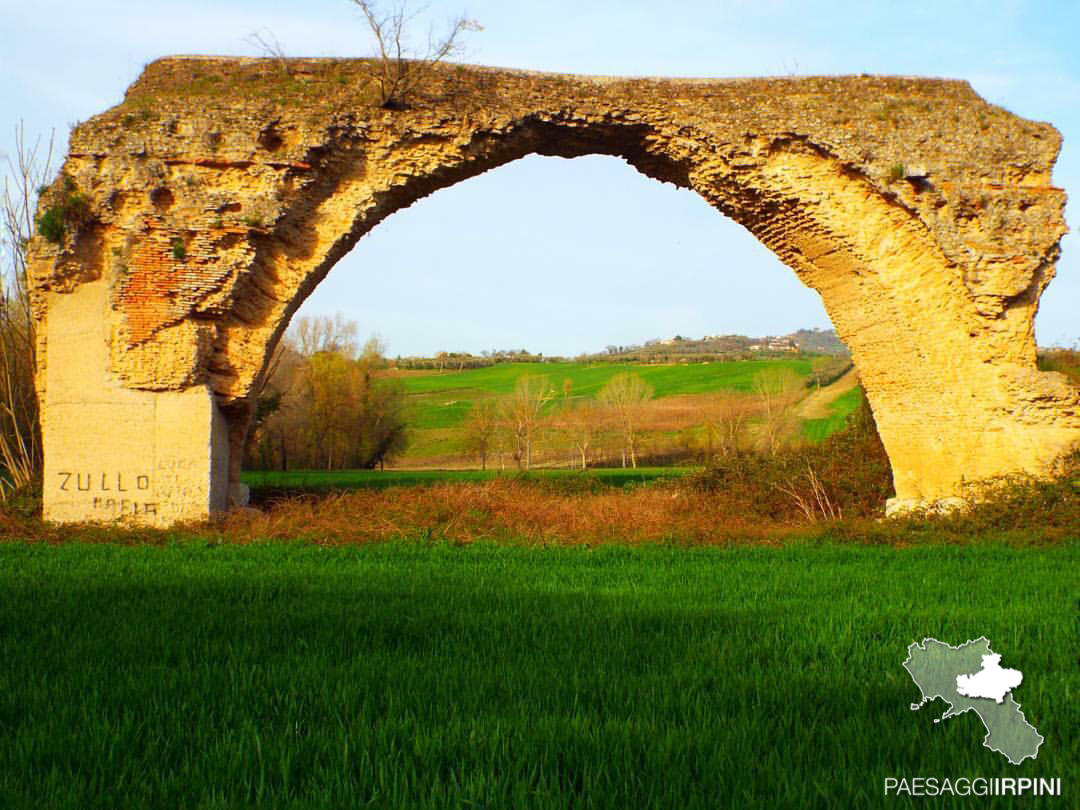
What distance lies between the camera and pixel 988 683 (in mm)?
2932

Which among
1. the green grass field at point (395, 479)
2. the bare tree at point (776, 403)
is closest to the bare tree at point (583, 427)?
the bare tree at point (776, 403)

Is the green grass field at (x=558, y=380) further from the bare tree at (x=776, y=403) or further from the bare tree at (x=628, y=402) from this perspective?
the bare tree at (x=628, y=402)

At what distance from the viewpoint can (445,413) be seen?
4484cm

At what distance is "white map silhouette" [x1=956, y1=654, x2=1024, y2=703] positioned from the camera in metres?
2.88

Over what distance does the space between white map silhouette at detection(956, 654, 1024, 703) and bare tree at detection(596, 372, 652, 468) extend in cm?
3214

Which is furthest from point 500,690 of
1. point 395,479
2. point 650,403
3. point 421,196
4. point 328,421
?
point 650,403

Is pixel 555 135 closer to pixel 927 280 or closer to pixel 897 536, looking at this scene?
pixel 927 280

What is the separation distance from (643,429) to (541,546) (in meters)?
29.9

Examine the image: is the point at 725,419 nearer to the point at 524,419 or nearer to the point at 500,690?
the point at 524,419

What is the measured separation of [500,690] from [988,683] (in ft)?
5.76

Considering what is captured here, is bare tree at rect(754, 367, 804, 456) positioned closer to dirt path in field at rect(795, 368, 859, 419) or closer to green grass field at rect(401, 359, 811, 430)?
dirt path in field at rect(795, 368, 859, 419)

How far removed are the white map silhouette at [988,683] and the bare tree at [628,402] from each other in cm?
3214

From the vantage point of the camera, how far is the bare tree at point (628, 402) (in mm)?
36781

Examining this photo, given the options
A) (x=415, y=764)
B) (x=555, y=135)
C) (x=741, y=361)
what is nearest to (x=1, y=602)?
(x=415, y=764)
